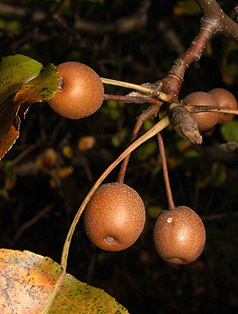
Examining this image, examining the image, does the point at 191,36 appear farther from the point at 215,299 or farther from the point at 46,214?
→ the point at 215,299

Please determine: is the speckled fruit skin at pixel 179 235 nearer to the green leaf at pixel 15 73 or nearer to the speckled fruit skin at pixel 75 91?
the speckled fruit skin at pixel 75 91

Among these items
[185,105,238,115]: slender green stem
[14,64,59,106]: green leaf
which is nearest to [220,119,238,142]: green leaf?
[185,105,238,115]: slender green stem

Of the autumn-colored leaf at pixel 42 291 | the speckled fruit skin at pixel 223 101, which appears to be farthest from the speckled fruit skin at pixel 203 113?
the autumn-colored leaf at pixel 42 291

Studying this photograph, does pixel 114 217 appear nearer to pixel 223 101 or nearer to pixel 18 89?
pixel 18 89

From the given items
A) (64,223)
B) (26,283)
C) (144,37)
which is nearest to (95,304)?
(26,283)

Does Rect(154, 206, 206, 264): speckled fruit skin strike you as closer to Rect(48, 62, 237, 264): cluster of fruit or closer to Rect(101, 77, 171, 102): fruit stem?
Rect(48, 62, 237, 264): cluster of fruit
